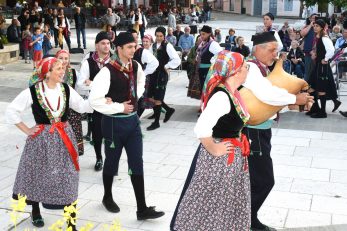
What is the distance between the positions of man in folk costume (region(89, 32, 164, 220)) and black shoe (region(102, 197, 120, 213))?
283 mm

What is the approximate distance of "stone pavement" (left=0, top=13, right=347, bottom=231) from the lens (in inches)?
195

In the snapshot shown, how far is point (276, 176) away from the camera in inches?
243

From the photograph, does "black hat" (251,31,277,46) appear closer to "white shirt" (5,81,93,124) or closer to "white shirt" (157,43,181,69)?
"white shirt" (5,81,93,124)

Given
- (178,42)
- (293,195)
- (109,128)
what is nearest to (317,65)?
(293,195)

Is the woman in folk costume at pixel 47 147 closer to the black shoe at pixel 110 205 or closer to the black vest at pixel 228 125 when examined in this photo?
the black shoe at pixel 110 205

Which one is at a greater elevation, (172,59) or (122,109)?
(172,59)

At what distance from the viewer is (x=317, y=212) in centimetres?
512

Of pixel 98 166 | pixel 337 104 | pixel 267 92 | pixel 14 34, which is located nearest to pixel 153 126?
pixel 98 166

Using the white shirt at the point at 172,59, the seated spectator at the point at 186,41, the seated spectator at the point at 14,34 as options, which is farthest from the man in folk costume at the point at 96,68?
the seated spectator at the point at 14,34

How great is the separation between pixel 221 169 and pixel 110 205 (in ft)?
6.17

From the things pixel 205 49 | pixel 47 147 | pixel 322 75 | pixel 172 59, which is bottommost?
pixel 47 147

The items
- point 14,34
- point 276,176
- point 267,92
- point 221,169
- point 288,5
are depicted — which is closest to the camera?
point 221,169

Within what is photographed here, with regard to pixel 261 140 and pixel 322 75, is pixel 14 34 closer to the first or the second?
pixel 322 75

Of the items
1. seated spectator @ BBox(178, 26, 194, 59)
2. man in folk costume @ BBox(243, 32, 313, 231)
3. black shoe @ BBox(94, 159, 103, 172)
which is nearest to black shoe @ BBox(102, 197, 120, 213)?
black shoe @ BBox(94, 159, 103, 172)
